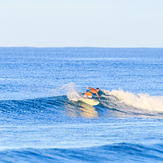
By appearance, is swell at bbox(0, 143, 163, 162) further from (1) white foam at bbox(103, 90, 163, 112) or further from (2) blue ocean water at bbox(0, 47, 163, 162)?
(1) white foam at bbox(103, 90, 163, 112)

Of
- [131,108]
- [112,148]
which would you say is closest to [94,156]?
[112,148]

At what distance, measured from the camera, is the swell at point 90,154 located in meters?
14.6

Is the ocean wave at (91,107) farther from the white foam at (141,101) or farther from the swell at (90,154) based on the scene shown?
the swell at (90,154)

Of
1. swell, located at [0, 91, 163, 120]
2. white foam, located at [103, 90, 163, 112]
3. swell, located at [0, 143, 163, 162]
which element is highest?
white foam, located at [103, 90, 163, 112]

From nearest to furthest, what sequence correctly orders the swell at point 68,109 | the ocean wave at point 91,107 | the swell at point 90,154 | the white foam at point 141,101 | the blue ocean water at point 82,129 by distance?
the swell at point 90,154
the blue ocean water at point 82,129
the swell at point 68,109
the ocean wave at point 91,107
the white foam at point 141,101

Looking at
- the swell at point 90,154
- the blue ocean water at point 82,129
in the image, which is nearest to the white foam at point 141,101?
the blue ocean water at point 82,129

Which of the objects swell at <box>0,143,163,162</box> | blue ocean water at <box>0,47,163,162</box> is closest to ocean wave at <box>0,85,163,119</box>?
blue ocean water at <box>0,47,163,162</box>

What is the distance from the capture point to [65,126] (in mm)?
20750

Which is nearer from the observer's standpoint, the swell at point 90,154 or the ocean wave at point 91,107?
the swell at point 90,154

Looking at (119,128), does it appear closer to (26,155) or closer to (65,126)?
(65,126)

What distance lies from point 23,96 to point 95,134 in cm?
1697

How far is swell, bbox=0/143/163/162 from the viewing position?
48.0 feet

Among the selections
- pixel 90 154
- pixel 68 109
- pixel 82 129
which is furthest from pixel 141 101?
pixel 90 154

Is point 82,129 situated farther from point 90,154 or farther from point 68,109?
point 68,109
